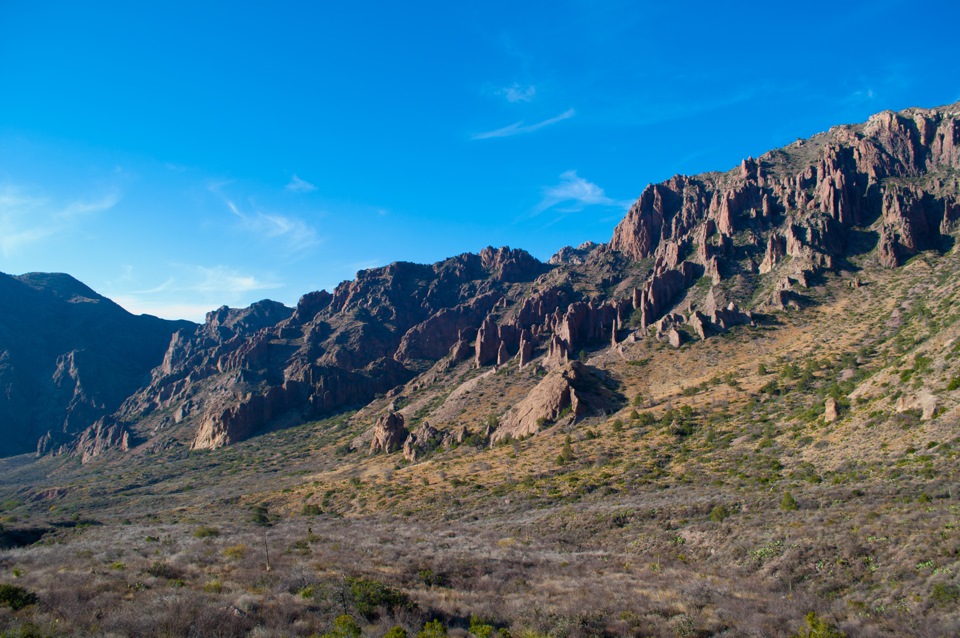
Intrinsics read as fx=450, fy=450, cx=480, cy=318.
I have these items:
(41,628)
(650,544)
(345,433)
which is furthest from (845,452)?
(345,433)

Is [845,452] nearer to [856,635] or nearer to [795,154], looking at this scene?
[856,635]

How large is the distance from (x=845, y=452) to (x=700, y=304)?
233 feet

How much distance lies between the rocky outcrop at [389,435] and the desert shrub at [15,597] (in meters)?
71.9

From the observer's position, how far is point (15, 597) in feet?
43.3

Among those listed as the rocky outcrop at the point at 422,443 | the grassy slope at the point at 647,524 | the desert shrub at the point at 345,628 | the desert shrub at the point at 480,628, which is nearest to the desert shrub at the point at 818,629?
the grassy slope at the point at 647,524

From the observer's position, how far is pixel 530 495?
41906 millimetres

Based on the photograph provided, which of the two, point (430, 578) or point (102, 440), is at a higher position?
point (430, 578)

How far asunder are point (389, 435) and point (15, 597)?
73588mm

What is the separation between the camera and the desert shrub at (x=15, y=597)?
1288cm

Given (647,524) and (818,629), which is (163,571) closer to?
(818,629)

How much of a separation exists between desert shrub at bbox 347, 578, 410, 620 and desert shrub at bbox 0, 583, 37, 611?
9.16m

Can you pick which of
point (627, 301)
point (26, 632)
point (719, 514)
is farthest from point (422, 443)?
point (627, 301)

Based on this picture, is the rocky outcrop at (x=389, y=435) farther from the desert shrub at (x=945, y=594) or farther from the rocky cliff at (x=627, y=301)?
the desert shrub at (x=945, y=594)

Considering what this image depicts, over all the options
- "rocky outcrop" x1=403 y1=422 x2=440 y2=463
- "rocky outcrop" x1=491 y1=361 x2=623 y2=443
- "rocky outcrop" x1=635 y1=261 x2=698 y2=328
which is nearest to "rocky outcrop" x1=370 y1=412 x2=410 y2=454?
"rocky outcrop" x1=403 y1=422 x2=440 y2=463
